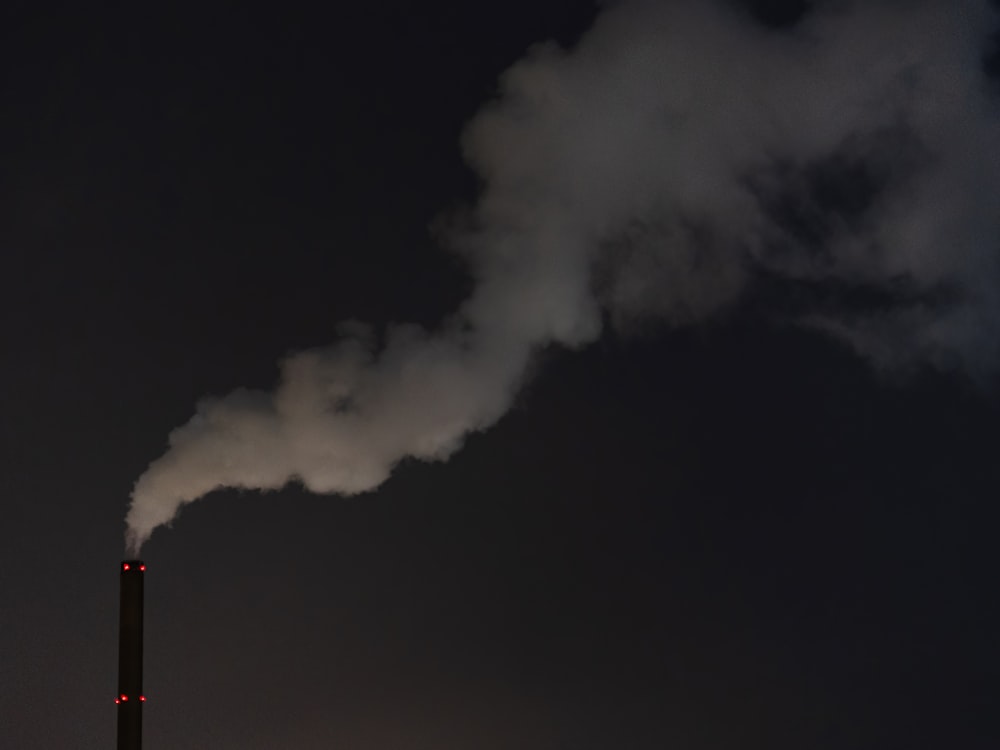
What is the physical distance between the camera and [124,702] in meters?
28.6

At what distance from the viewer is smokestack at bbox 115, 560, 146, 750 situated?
28516 mm

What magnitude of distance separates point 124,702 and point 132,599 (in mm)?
1874

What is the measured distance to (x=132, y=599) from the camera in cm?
2878

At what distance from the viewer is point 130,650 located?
94.0ft

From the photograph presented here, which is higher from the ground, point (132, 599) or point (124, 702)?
point (132, 599)

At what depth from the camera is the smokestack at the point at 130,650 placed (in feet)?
93.6
